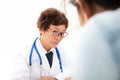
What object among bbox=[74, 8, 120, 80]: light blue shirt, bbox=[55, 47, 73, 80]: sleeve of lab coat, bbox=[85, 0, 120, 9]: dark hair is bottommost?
bbox=[55, 47, 73, 80]: sleeve of lab coat

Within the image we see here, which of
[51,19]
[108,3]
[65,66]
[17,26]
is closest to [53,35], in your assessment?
[51,19]

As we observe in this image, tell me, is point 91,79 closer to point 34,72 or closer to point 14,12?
point 34,72

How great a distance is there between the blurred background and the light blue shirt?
1.49 meters

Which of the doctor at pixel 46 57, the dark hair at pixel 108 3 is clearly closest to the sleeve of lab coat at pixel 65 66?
the doctor at pixel 46 57

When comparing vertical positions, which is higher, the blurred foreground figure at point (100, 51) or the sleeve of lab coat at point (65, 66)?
the blurred foreground figure at point (100, 51)

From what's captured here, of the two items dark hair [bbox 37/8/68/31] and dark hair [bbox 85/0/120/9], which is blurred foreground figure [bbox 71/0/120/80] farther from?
dark hair [bbox 37/8/68/31]

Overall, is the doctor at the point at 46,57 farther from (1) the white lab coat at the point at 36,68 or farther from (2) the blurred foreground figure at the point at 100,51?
(2) the blurred foreground figure at the point at 100,51

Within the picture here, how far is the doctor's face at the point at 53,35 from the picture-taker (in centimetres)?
172

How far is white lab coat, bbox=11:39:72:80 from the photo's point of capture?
1579mm

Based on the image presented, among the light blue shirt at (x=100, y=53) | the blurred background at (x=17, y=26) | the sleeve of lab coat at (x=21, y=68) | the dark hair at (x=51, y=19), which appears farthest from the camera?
the blurred background at (x=17, y=26)

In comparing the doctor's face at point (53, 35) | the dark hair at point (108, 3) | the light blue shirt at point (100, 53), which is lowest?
the doctor's face at point (53, 35)

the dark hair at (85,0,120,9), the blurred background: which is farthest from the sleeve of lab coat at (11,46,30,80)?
the dark hair at (85,0,120,9)

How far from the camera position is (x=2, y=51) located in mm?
2074

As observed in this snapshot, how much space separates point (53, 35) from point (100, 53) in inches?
46.1
